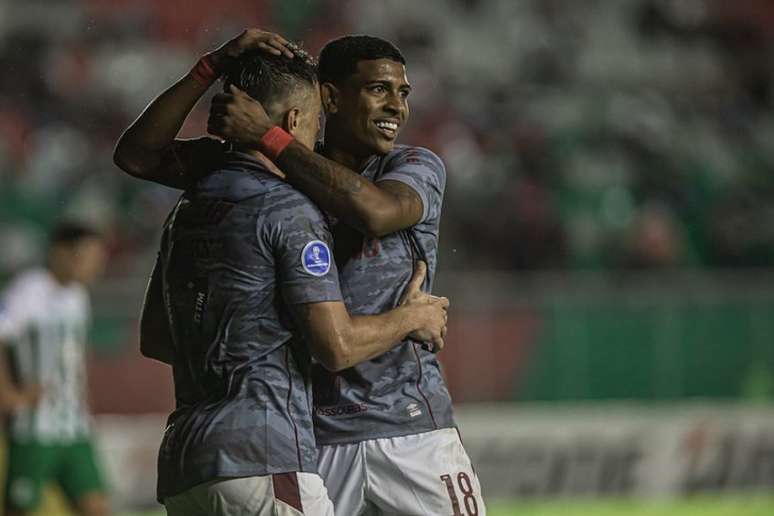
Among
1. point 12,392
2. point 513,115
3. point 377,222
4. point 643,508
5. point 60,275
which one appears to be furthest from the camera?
point 513,115

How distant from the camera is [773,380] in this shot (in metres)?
12.0

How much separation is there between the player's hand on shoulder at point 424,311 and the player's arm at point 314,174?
0.84 ft

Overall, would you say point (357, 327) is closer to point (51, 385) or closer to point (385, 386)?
point (385, 386)

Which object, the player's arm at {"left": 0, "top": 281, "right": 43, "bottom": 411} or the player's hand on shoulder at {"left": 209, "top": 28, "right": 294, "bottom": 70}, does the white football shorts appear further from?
the player's arm at {"left": 0, "top": 281, "right": 43, "bottom": 411}

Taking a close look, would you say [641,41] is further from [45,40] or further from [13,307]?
[13,307]

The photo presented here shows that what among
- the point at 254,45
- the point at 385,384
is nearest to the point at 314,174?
the point at 254,45

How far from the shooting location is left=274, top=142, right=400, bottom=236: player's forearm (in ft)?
13.4

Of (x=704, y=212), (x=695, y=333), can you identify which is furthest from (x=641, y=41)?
(x=695, y=333)

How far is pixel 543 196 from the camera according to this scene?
14.3 meters

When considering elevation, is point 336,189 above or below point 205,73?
below

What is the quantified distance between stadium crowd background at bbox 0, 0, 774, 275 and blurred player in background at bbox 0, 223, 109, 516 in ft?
10.8

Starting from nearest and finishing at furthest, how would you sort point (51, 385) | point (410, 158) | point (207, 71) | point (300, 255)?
point (300, 255), point (207, 71), point (410, 158), point (51, 385)

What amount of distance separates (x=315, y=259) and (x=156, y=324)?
0.79 metres

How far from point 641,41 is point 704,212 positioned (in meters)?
3.67
